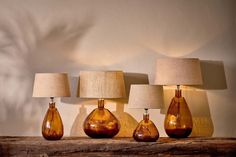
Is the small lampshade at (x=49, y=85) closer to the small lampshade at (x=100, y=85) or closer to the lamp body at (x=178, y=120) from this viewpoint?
the small lampshade at (x=100, y=85)

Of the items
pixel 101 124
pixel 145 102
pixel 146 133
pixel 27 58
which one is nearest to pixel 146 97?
pixel 145 102

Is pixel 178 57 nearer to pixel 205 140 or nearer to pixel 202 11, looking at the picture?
pixel 202 11

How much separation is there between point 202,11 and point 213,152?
44.1 inches

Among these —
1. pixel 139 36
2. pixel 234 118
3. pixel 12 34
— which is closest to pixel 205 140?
pixel 234 118

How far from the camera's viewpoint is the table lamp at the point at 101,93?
2918 mm

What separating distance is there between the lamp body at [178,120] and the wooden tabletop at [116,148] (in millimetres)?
153

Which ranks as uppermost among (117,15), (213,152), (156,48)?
(117,15)

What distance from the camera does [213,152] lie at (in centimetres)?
275

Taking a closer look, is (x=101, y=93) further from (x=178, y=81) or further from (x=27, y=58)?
(x=27, y=58)

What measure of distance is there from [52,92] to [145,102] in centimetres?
64

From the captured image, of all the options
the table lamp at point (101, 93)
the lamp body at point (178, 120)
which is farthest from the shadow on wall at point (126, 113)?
the lamp body at point (178, 120)

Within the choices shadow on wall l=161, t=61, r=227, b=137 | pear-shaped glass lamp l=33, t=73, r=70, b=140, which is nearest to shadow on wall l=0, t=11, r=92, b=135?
pear-shaped glass lamp l=33, t=73, r=70, b=140

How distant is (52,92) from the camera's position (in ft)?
9.47

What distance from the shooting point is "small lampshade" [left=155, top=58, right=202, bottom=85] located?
9.54ft
